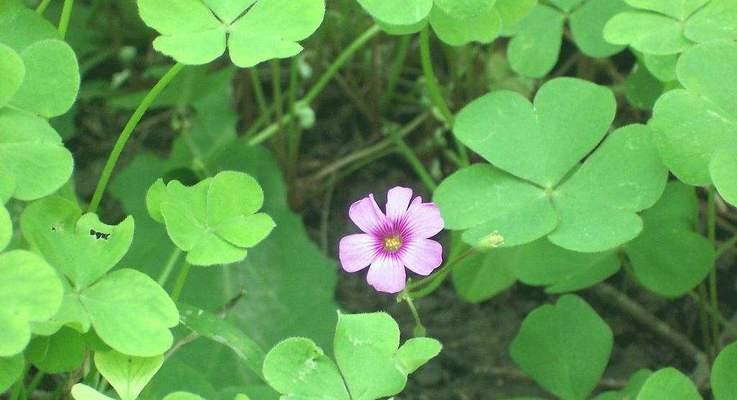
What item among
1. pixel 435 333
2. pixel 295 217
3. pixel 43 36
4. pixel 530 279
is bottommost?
pixel 435 333

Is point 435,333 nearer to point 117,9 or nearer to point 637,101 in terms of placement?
point 637,101

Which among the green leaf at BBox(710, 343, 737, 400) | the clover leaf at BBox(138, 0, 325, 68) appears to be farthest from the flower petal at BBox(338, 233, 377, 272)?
the green leaf at BBox(710, 343, 737, 400)

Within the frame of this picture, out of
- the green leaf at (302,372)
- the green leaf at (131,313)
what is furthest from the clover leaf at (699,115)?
the green leaf at (131,313)

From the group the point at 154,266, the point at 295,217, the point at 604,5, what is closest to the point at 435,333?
the point at 295,217

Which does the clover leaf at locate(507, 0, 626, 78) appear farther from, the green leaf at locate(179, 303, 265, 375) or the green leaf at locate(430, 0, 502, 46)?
the green leaf at locate(179, 303, 265, 375)

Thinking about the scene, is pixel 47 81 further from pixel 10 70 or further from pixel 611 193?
pixel 611 193

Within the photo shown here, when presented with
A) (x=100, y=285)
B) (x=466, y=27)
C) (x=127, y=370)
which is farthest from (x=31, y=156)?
(x=466, y=27)
